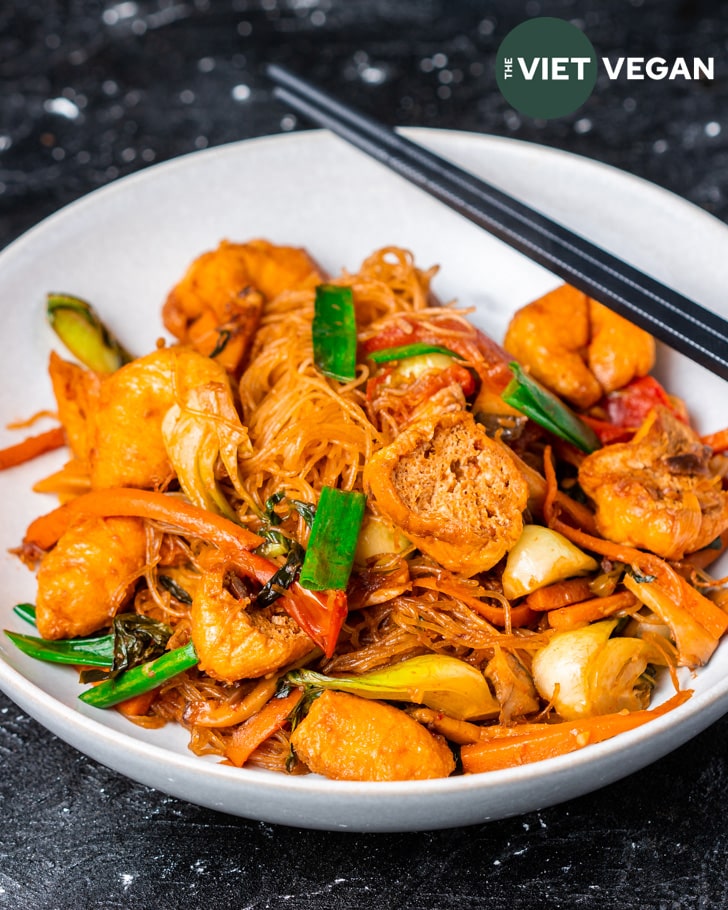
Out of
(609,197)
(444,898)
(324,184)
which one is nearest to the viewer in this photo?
(444,898)

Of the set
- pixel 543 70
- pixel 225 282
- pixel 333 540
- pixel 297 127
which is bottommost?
pixel 333 540

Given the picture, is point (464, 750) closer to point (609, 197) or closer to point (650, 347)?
point (650, 347)

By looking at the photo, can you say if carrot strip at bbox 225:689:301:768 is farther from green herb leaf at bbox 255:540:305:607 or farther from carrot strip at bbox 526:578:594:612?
carrot strip at bbox 526:578:594:612

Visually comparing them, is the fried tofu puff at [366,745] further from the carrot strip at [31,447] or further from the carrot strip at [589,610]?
the carrot strip at [31,447]

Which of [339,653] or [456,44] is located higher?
[456,44]

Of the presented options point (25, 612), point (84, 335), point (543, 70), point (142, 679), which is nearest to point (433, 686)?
point (142, 679)

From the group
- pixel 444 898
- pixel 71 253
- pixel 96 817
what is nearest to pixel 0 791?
pixel 96 817

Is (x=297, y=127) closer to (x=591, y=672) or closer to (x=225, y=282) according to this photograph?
(x=225, y=282)

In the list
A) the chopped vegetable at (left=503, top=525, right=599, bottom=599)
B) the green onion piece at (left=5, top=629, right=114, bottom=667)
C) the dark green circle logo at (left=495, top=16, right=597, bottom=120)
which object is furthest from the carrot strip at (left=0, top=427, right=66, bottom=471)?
the dark green circle logo at (left=495, top=16, right=597, bottom=120)
